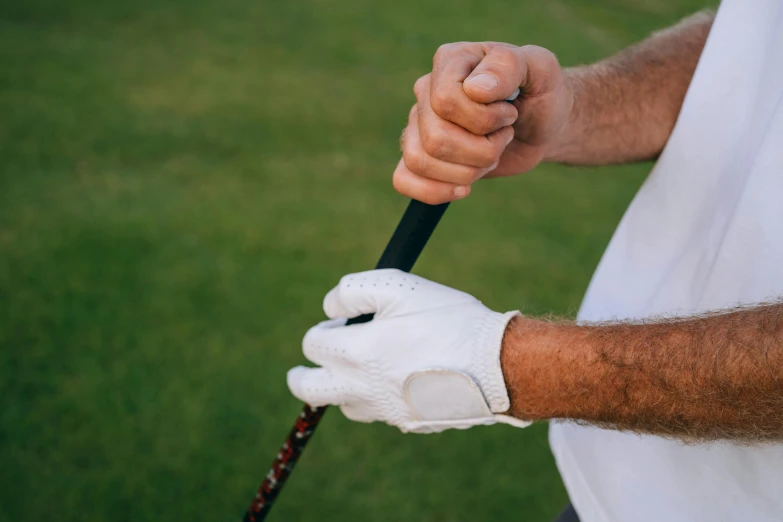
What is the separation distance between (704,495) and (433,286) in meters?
0.55

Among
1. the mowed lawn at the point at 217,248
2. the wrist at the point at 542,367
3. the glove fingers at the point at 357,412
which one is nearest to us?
the wrist at the point at 542,367

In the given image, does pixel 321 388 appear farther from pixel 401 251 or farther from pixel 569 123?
pixel 569 123

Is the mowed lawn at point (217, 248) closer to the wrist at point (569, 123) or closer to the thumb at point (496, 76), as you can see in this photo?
the wrist at point (569, 123)

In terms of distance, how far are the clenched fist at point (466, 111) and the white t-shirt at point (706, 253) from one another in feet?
0.93

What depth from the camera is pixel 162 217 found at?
352cm

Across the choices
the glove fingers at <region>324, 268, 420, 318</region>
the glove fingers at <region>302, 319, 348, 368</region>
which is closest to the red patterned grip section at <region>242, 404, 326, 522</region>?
the glove fingers at <region>302, 319, 348, 368</region>

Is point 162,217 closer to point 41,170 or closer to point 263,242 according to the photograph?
point 263,242

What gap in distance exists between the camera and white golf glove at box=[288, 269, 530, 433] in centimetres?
110

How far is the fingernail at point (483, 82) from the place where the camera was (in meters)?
1.07

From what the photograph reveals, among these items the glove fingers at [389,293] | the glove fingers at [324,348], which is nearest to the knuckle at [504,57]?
the glove fingers at [389,293]

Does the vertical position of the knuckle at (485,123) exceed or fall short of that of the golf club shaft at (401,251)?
it exceeds it

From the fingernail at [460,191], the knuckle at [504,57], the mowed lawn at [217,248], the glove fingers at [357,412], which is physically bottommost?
the mowed lawn at [217,248]

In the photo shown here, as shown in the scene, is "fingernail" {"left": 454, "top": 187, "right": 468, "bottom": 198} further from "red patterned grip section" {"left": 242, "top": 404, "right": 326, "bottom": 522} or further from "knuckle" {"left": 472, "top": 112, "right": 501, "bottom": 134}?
"red patterned grip section" {"left": 242, "top": 404, "right": 326, "bottom": 522}

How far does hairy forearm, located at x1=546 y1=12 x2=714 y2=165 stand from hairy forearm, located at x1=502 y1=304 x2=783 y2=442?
0.51 metres
